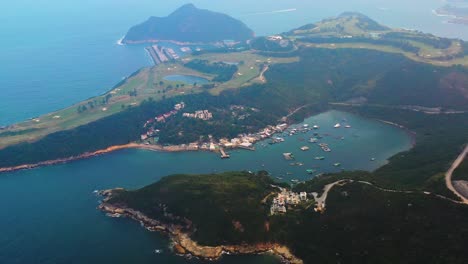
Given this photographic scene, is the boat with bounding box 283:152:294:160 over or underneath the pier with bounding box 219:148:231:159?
underneath

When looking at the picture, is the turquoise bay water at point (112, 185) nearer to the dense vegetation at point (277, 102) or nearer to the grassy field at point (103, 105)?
the dense vegetation at point (277, 102)

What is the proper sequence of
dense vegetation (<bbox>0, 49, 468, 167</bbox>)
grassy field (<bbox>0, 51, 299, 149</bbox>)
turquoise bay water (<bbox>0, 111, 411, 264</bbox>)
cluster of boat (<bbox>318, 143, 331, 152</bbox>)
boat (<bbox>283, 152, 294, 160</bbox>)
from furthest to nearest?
grassy field (<bbox>0, 51, 299, 149</bbox>) → dense vegetation (<bbox>0, 49, 468, 167</bbox>) → cluster of boat (<bbox>318, 143, 331, 152</bbox>) → boat (<bbox>283, 152, 294, 160</bbox>) → turquoise bay water (<bbox>0, 111, 411, 264</bbox>)

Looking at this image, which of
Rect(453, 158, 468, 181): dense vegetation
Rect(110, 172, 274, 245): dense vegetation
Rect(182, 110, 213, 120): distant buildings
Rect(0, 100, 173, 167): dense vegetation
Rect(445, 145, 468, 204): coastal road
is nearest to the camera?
Rect(445, 145, 468, 204): coastal road

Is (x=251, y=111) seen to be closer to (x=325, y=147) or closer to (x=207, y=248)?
(x=325, y=147)

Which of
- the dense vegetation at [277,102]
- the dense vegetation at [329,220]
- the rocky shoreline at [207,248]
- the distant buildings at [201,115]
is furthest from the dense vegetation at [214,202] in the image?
the distant buildings at [201,115]

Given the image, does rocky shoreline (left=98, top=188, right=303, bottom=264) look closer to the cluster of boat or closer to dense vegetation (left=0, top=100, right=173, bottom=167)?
the cluster of boat

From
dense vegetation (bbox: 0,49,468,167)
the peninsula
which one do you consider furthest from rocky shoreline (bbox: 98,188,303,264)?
dense vegetation (bbox: 0,49,468,167)
